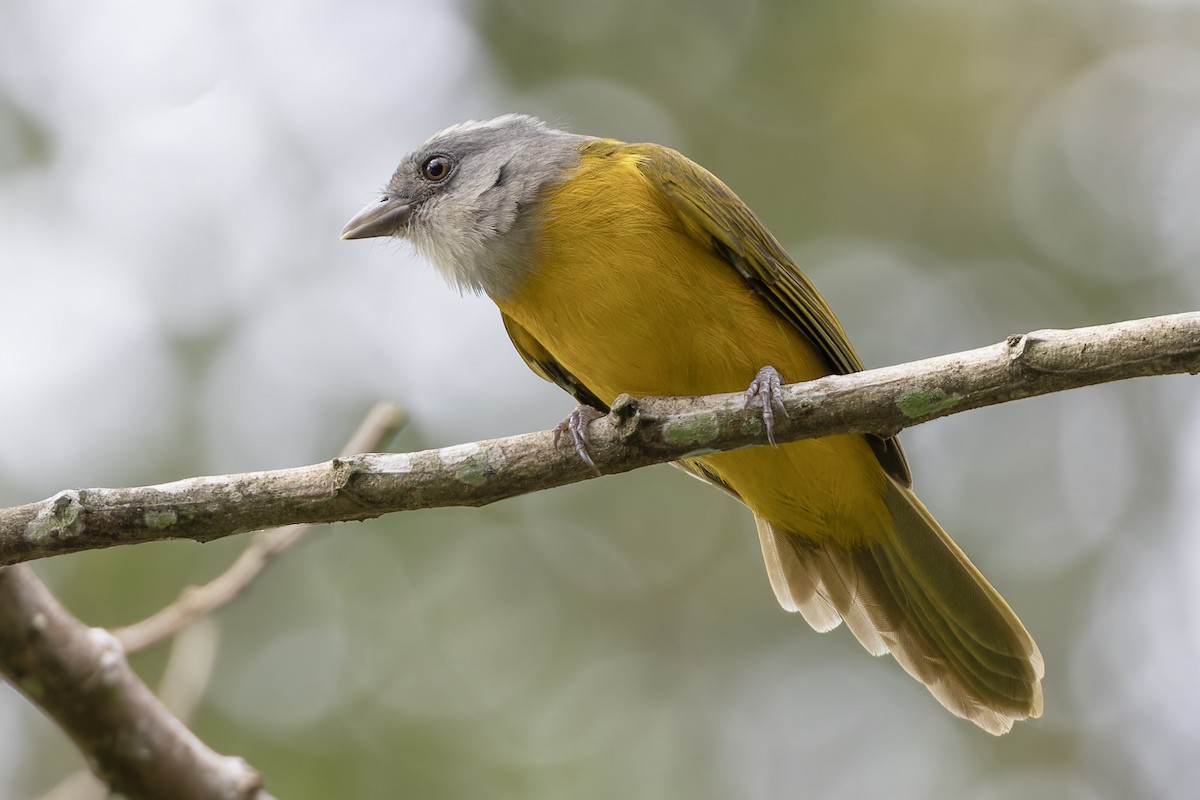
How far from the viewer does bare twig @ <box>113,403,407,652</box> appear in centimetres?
351

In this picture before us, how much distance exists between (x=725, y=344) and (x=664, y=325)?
209 millimetres

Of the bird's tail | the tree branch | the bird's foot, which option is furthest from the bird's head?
the bird's tail

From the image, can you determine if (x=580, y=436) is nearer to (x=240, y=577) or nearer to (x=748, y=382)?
(x=748, y=382)

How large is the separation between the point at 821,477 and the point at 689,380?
64 cm

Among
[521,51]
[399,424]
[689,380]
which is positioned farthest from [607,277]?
Answer: [521,51]

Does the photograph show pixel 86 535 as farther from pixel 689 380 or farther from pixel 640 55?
pixel 640 55

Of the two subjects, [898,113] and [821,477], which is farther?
[898,113]

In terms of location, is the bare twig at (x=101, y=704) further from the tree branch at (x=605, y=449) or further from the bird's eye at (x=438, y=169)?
the bird's eye at (x=438, y=169)

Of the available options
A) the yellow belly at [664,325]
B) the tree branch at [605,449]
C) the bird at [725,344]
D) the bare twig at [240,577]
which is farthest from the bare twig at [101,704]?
the yellow belly at [664,325]

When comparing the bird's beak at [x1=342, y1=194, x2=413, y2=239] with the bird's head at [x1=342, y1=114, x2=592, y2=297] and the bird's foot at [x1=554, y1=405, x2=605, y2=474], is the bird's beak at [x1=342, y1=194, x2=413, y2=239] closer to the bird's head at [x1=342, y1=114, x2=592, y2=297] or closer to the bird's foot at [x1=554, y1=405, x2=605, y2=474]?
the bird's head at [x1=342, y1=114, x2=592, y2=297]

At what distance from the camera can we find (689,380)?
3.76m

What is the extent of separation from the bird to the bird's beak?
0.55 feet

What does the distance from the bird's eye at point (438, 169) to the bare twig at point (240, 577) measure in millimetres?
1279

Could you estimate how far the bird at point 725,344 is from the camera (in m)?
3.74
